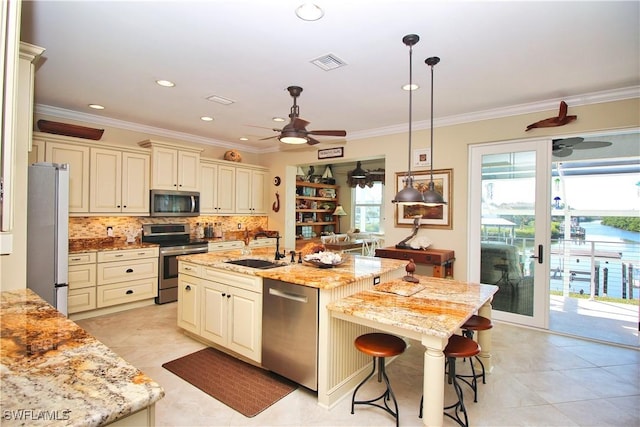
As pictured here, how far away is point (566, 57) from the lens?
2.70 m

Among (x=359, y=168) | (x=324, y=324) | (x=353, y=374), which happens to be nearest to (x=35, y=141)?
(x=324, y=324)

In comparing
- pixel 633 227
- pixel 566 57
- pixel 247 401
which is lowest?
pixel 247 401

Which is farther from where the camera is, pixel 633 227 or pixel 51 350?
pixel 633 227

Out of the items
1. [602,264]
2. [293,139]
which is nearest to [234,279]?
[293,139]

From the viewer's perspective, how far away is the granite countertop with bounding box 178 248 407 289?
2.45m

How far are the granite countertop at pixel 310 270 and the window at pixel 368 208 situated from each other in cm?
556

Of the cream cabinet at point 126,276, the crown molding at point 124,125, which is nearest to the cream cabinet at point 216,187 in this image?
the crown molding at point 124,125

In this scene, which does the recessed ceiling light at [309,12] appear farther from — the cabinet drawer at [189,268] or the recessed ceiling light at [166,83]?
the cabinet drawer at [189,268]

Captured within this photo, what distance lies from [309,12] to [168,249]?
3.98m

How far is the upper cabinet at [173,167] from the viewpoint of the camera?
16.2ft

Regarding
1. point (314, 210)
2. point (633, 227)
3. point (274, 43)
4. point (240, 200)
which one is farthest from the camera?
point (314, 210)

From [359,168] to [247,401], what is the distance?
6747mm

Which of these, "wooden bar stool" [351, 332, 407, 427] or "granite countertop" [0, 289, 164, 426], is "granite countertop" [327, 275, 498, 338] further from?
"granite countertop" [0, 289, 164, 426]

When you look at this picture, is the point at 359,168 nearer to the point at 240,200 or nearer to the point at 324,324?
the point at 240,200
